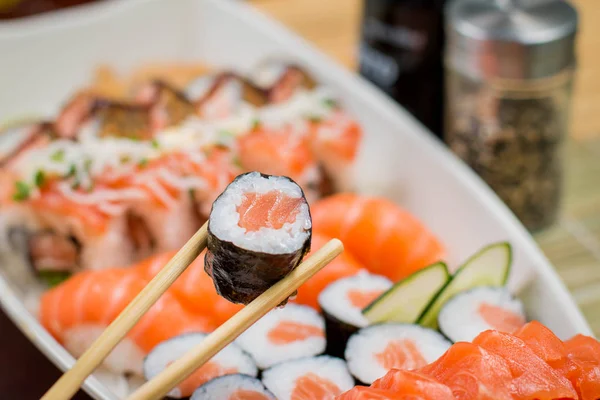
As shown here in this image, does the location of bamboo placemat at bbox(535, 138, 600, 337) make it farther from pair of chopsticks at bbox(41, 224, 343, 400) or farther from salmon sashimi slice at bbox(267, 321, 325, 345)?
pair of chopsticks at bbox(41, 224, 343, 400)

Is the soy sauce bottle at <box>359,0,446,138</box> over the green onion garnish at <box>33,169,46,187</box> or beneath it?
over

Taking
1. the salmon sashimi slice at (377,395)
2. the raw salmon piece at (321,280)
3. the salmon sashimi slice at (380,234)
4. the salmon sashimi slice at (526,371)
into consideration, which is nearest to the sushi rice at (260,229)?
the salmon sashimi slice at (377,395)

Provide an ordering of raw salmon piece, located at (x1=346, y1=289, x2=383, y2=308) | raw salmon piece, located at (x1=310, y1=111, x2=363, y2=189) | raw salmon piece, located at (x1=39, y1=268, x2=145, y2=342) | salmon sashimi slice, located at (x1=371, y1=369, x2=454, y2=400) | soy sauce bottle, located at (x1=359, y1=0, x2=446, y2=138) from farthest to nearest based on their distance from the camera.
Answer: soy sauce bottle, located at (x1=359, y1=0, x2=446, y2=138), raw salmon piece, located at (x1=310, y1=111, x2=363, y2=189), raw salmon piece, located at (x1=39, y1=268, x2=145, y2=342), raw salmon piece, located at (x1=346, y1=289, x2=383, y2=308), salmon sashimi slice, located at (x1=371, y1=369, x2=454, y2=400)

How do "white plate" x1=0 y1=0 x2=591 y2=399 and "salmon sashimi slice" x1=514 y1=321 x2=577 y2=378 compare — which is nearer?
"salmon sashimi slice" x1=514 y1=321 x2=577 y2=378

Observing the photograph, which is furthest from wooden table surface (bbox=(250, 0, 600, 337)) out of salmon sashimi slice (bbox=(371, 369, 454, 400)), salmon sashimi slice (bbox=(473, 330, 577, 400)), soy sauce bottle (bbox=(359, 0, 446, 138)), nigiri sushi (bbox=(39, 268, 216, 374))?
nigiri sushi (bbox=(39, 268, 216, 374))

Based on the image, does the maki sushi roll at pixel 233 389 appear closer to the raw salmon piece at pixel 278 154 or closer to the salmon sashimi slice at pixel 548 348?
the salmon sashimi slice at pixel 548 348

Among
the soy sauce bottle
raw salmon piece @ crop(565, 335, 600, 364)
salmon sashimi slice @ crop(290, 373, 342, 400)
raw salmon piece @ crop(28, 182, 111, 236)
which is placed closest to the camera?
raw salmon piece @ crop(565, 335, 600, 364)

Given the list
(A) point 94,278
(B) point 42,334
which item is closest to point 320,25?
(A) point 94,278
